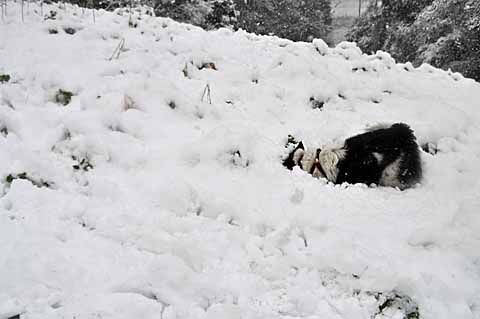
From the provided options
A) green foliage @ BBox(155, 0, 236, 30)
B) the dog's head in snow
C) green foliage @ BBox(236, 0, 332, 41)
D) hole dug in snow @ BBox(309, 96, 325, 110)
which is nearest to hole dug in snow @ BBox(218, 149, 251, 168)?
the dog's head in snow

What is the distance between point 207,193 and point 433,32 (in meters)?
11.3

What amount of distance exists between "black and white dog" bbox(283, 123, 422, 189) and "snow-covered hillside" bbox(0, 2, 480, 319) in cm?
14

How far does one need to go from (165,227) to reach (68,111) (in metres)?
1.63

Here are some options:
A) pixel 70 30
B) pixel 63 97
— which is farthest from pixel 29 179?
pixel 70 30

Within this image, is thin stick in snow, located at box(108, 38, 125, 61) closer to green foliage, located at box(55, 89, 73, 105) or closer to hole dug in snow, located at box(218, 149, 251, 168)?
green foliage, located at box(55, 89, 73, 105)

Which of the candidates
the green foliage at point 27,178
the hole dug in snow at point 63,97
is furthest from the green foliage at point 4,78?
the green foliage at point 27,178

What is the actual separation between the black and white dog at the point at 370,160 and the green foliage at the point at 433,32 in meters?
8.65

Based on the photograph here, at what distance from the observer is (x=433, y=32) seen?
1230 cm

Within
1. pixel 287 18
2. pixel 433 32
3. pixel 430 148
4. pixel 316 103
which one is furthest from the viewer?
pixel 287 18

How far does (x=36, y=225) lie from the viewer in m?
2.50

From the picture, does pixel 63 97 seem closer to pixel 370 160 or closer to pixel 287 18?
pixel 370 160

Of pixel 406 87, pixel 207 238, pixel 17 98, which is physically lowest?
pixel 207 238

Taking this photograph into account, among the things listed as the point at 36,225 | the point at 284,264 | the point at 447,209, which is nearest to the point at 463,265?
the point at 447,209

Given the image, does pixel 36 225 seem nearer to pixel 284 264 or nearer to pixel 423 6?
pixel 284 264
